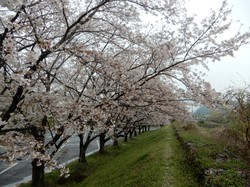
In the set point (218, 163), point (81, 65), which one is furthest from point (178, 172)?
point (81, 65)

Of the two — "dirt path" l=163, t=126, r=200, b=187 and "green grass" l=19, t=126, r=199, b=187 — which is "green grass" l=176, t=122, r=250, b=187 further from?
"green grass" l=19, t=126, r=199, b=187

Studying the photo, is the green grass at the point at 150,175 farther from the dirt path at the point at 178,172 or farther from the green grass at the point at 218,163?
the green grass at the point at 218,163

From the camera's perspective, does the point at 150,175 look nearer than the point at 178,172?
Yes

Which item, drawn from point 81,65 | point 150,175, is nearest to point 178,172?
point 150,175

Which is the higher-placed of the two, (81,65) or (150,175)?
(81,65)

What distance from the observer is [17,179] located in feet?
79.2

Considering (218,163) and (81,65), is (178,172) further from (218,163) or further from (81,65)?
(81,65)

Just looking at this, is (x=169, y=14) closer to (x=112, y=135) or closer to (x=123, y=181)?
(x=123, y=181)

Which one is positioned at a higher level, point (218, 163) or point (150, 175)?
point (218, 163)

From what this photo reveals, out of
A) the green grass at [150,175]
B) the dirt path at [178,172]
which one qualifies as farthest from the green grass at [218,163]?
the green grass at [150,175]

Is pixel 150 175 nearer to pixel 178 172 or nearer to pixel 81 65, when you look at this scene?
pixel 178 172

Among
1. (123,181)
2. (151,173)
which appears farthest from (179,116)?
(123,181)

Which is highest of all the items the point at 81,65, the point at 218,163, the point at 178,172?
the point at 81,65

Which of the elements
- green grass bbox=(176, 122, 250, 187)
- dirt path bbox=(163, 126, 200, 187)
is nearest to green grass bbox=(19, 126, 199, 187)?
dirt path bbox=(163, 126, 200, 187)
